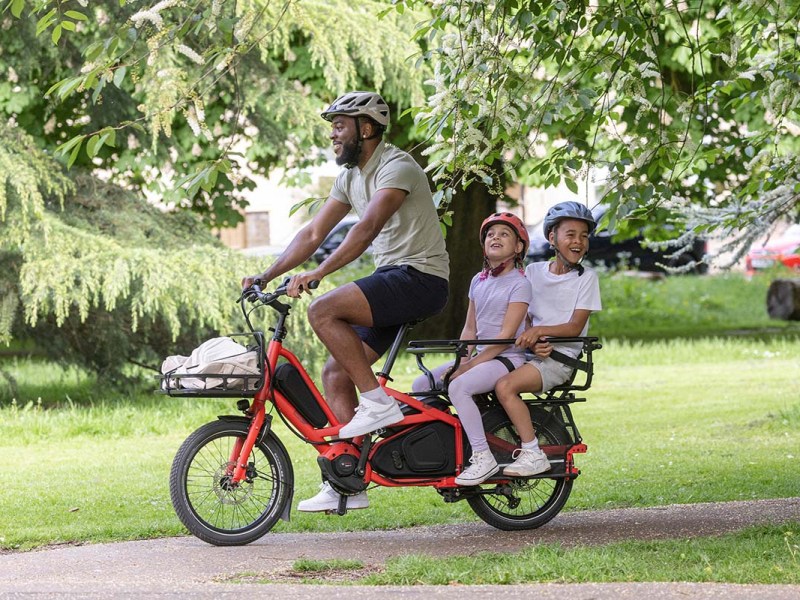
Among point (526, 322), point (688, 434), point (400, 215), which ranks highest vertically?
point (400, 215)

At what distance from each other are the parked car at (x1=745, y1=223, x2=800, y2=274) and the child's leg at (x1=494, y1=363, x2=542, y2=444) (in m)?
14.9

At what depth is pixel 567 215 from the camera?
6.37m

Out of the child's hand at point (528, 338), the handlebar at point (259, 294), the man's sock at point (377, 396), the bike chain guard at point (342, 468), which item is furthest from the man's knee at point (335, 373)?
the child's hand at point (528, 338)

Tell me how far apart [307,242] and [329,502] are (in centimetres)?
117

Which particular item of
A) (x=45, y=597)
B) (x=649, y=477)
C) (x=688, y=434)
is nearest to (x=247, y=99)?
(x=688, y=434)

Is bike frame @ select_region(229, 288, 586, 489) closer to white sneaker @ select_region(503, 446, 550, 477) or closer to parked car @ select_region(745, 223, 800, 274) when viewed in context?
white sneaker @ select_region(503, 446, 550, 477)

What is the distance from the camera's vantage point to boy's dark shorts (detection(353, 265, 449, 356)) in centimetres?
589

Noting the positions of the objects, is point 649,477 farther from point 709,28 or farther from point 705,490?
point 709,28

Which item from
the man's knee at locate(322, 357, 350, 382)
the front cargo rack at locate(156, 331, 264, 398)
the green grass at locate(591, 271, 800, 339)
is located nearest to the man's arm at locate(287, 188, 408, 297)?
the front cargo rack at locate(156, 331, 264, 398)

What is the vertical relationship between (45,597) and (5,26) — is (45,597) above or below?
below

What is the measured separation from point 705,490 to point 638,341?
10893mm

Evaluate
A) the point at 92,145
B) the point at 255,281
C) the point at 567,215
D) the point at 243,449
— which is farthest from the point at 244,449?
the point at 567,215

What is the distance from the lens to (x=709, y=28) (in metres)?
16.1

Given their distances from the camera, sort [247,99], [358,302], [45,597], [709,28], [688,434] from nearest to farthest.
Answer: [45,597] < [358,302] < [688,434] < [247,99] < [709,28]
